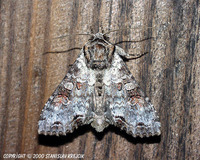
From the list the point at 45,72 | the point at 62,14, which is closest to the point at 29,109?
the point at 45,72

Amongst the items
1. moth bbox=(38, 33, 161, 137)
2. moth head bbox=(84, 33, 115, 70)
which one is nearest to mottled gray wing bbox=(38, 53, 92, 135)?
moth bbox=(38, 33, 161, 137)

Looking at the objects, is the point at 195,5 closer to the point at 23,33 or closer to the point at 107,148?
the point at 107,148

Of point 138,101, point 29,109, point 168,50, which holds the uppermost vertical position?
point 168,50

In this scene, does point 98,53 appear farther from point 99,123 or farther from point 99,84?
point 99,123

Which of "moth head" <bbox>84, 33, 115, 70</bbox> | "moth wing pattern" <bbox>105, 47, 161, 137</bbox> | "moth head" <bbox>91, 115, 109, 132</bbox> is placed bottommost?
"moth head" <bbox>91, 115, 109, 132</bbox>

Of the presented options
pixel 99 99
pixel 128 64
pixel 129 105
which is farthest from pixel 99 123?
pixel 128 64

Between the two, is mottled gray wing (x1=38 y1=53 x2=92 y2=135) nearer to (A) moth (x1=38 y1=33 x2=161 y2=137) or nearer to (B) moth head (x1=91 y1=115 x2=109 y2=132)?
(A) moth (x1=38 y1=33 x2=161 y2=137)

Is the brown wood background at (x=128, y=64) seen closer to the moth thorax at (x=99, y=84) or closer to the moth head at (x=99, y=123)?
the moth head at (x=99, y=123)
